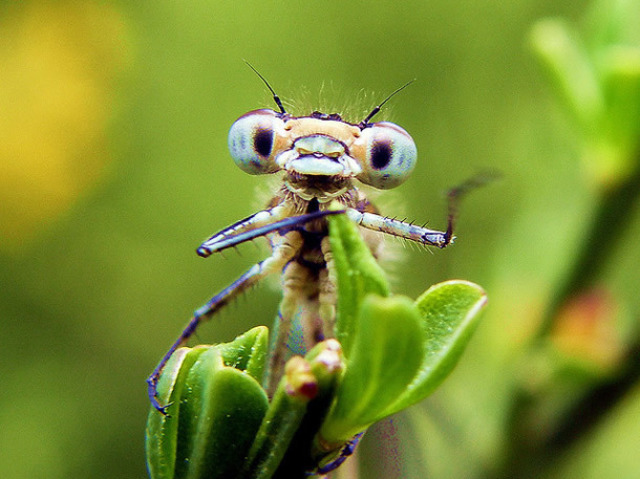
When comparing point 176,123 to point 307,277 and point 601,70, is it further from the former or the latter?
point 601,70

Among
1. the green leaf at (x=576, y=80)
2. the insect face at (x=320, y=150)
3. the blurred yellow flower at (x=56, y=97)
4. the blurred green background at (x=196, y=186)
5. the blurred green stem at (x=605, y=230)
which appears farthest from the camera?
the blurred yellow flower at (x=56, y=97)

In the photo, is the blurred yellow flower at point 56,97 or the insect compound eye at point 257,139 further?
the blurred yellow flower at point 56,97

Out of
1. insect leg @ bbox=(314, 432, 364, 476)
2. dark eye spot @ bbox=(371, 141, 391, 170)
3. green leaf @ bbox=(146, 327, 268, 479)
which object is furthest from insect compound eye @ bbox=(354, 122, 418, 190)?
green leaf @ bbox=(146, 327, 268, 479)

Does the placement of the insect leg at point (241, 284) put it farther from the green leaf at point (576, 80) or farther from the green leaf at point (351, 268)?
the green leaf at point (576, 80)

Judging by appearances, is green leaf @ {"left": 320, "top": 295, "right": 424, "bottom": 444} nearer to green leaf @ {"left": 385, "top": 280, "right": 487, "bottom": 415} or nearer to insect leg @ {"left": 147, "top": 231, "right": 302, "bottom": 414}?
green leaf @ {"left": 385, "top": 280, "right": 487, "bottom": 415}

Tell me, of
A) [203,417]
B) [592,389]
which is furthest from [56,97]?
[203,417]

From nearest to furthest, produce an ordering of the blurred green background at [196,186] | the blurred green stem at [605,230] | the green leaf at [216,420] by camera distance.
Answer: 1. the green leaf at [216,420]
2. the blurred green stem at [605,230]
3. the blurred green background at [196,186]

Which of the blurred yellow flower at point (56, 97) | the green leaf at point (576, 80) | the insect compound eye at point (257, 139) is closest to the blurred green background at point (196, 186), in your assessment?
the blurred yellow flower at point (56, 97)

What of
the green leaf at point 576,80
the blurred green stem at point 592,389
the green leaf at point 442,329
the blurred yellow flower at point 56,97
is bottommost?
the green leaf at point 442,329
